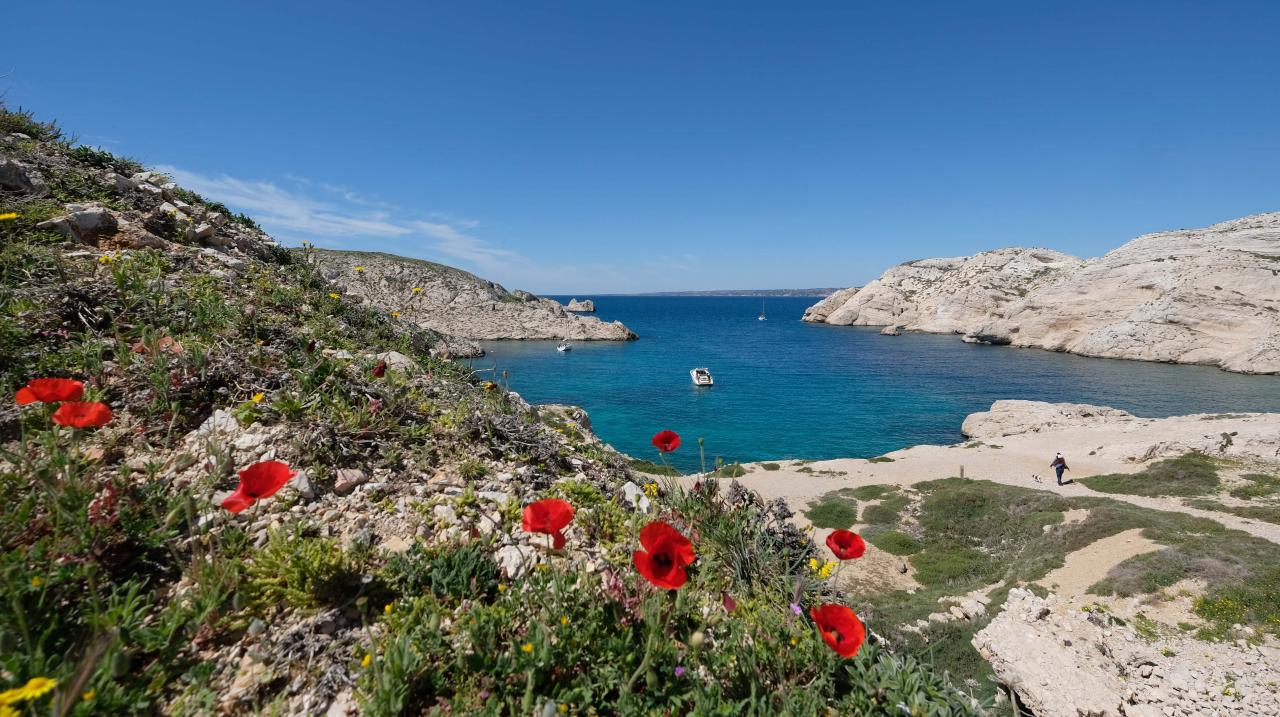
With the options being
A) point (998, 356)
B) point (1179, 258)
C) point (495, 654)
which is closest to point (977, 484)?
point (495, 654)

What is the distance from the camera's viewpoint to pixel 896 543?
1703 centimetres

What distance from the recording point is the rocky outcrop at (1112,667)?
309 inches

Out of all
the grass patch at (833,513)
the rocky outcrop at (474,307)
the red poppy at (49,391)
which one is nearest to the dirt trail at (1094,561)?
the grass patch at (833,513)

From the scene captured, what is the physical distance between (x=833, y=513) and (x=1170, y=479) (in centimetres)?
1464

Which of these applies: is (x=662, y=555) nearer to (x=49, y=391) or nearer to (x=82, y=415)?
(x=82, y=415)

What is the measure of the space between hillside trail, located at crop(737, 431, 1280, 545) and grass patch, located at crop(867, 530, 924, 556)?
3.56m

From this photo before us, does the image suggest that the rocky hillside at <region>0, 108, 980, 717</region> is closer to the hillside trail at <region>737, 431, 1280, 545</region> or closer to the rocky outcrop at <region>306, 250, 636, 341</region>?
the hillside trail at <region>737, 431, 1280, 545</region>

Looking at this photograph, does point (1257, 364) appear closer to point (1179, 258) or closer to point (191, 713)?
point (1179, 258)

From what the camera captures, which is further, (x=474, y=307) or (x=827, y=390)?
(x=474, y=307)

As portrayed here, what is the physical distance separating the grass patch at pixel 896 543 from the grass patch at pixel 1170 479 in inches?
424

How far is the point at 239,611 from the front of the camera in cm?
267

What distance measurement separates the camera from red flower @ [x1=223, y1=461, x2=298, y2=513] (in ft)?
8.00

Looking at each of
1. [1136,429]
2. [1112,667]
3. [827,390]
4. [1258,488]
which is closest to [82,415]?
[1112,667]

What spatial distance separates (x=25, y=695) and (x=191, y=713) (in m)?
0.72
